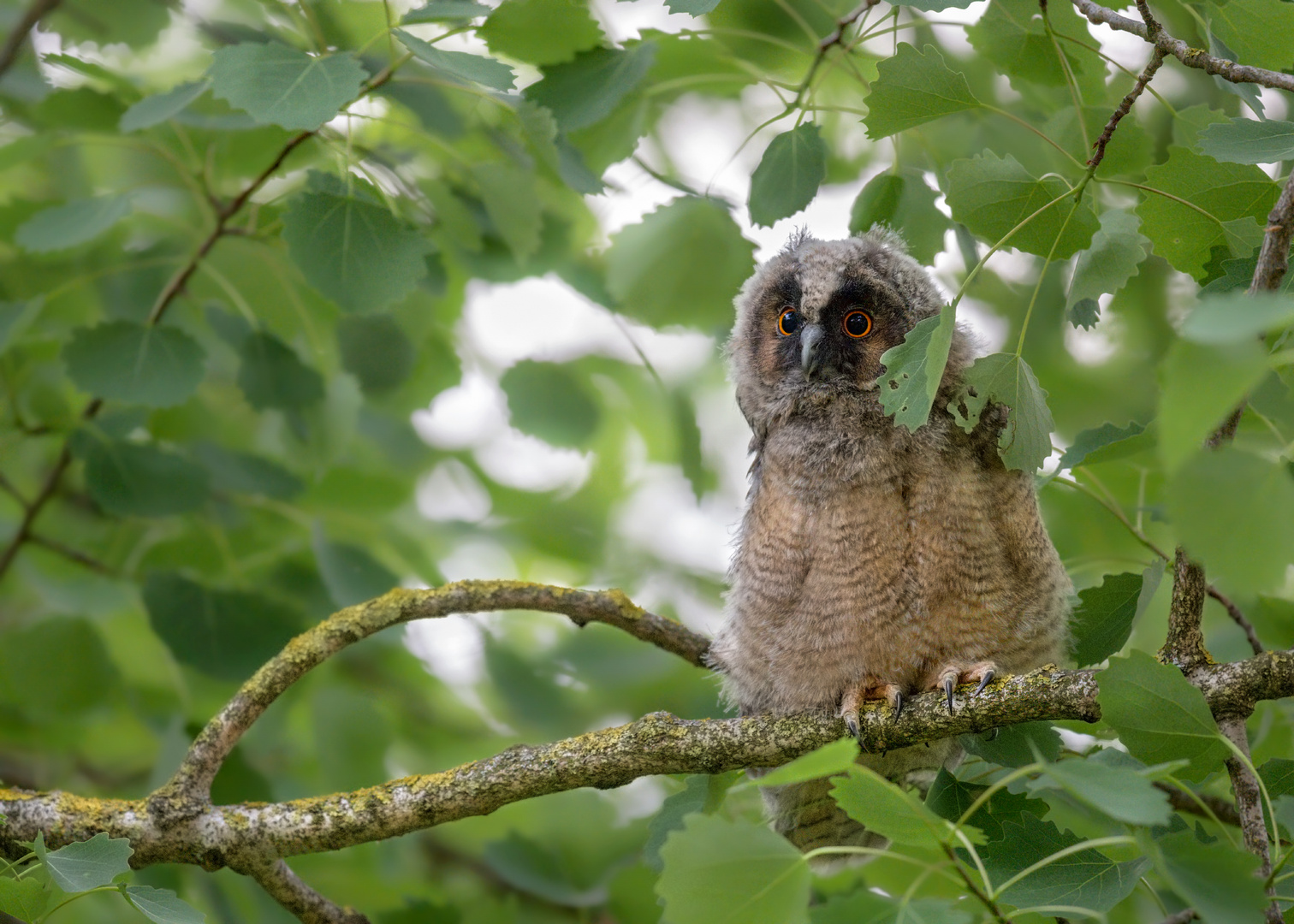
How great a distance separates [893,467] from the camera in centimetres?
269

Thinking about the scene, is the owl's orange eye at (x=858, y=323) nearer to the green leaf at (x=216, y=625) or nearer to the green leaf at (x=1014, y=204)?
the green leaf at (x=1014, y=204)

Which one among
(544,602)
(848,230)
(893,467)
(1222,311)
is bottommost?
(544,602)

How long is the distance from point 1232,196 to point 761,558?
1.33 m

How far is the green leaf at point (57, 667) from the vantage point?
10.7 feet

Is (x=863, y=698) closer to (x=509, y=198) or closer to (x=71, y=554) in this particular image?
(x=509, y=198)

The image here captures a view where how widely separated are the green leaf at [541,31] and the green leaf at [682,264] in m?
0.47

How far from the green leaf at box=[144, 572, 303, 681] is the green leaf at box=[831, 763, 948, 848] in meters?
2.14

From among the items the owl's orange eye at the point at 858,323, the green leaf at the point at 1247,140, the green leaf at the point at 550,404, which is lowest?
the green leaf at the point at 550,404

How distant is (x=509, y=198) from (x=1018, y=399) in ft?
4.99

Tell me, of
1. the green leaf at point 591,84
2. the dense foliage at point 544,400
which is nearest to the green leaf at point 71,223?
the dense foliage at point 544,400

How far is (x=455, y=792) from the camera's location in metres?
2.32

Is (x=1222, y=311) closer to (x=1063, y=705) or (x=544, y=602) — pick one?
(x=1063, y=705)

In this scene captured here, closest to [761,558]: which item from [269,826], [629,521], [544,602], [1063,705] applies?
[544,602]

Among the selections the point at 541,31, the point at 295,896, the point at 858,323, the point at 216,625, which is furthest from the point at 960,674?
the point at 216,625
